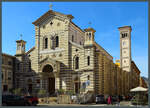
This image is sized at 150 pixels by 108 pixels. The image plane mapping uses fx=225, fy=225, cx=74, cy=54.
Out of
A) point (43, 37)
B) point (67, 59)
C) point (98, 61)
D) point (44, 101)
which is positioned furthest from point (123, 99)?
point (43, 37)

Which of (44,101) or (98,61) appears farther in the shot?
(98,61)

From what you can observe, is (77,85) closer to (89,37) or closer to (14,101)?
(89,37)

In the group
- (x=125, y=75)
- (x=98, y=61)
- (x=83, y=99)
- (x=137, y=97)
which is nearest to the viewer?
(x=137, y=97)

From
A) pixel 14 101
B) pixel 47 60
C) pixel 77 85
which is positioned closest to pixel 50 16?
pixel 47 60

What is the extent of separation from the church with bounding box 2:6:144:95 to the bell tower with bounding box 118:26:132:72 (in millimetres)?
16013

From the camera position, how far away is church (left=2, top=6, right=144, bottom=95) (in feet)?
118

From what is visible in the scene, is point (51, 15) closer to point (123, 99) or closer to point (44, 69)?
point (44, 69)

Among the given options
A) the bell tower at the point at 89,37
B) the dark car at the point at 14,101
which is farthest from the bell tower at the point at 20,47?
the dark car at the point at 14,101

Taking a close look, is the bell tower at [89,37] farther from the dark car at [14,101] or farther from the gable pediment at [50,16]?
the dark car at [14,101]

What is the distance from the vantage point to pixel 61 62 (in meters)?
38.2

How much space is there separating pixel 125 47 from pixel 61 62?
93.4 feet

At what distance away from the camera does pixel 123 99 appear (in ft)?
135

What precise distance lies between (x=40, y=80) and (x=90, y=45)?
427 inches

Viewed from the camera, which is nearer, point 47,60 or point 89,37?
point 89,37
